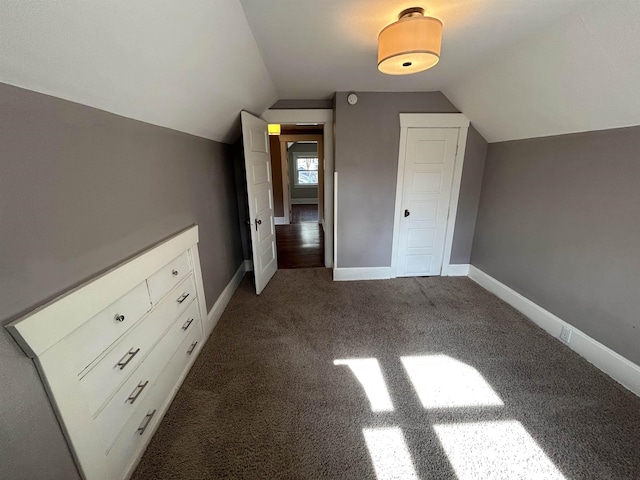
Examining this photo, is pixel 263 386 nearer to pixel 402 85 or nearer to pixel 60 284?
pixel 60 284

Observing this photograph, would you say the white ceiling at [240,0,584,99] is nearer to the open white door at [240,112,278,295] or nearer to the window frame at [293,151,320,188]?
the open white door at [240,112,278,295]

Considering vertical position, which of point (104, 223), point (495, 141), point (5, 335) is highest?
point (495, 141)

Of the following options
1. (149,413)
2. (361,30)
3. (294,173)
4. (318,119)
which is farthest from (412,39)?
(294,173)

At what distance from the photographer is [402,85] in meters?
2.76

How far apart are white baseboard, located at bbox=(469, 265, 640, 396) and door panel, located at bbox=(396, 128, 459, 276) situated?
0.87m

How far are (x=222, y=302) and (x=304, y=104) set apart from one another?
2.57 metres

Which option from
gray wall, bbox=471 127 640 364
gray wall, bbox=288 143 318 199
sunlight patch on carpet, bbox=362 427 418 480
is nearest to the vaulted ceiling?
gray wall, bbox=471 127 640 364

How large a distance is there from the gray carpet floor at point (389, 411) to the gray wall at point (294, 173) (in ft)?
25.7

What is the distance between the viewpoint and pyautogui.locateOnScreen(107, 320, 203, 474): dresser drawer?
1.26 m

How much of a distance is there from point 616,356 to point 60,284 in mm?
3287

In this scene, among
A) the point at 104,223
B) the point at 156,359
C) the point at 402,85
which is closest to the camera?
the point at 104,223

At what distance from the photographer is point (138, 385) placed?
142 centimetres

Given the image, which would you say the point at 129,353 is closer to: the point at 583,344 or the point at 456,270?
the point at 583,344

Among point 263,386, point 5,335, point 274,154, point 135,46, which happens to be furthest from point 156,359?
point 274,154
